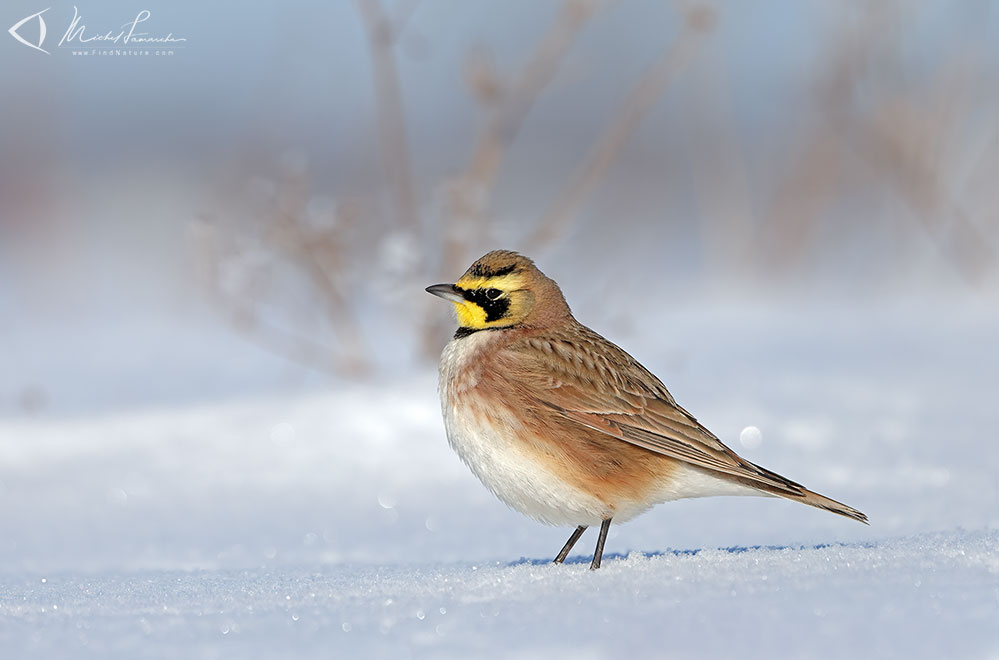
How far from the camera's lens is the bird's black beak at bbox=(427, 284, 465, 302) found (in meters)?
4.59

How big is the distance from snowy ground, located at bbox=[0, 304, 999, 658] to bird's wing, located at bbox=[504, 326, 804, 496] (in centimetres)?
32

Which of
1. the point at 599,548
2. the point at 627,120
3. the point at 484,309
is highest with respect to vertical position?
the point at 627,120

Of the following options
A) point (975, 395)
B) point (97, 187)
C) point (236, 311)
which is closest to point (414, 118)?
point (97, 187)

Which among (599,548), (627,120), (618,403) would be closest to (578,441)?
(618,403)

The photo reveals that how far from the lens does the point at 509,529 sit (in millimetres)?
5777

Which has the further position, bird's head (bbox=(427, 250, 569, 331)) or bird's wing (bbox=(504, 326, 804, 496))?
bird's head (bbox=(427, 250, 569, 331))

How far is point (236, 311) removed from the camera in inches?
298

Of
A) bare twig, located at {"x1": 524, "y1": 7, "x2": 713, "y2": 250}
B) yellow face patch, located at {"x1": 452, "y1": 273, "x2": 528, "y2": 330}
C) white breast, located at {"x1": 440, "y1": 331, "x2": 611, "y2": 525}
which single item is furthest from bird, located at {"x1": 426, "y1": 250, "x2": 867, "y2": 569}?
bare twig, located at {"x1": 524, "y1": 7, "x2": 713, "y2": 250}

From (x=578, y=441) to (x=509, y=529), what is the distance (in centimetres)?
168

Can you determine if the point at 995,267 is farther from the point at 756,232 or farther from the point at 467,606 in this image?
the point at 467,606

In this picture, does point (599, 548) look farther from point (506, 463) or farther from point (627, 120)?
point (627, 120)

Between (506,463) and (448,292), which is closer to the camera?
(506,463)

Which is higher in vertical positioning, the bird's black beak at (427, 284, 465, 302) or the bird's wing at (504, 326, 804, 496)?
the bird's black beak at (427, 284, 465, 302)

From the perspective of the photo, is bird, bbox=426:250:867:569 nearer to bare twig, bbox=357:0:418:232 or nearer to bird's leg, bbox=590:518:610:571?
bird's leg, bbox=590:518:610:571
